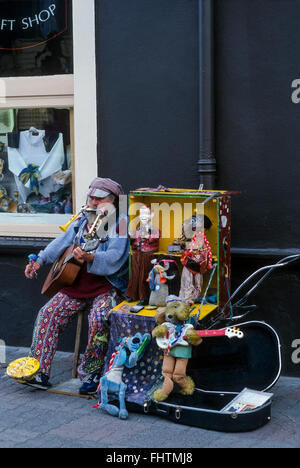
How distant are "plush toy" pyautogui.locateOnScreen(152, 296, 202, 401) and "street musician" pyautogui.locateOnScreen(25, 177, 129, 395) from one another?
667mm

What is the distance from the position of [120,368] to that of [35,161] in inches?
97.6

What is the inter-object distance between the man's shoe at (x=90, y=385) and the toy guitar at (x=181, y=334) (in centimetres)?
80

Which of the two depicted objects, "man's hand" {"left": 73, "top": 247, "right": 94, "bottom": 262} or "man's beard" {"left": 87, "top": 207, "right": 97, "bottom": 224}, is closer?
"man's hand" {"left": 73, "top": 247, "right": 94, "bottom": 262}

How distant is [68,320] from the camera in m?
5.59

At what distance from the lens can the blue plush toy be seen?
4914 millimetres

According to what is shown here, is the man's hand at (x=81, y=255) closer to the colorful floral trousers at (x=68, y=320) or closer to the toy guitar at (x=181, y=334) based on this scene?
the colorful floral trousers at (x=68, y=320)

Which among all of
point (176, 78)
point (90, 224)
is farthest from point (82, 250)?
point (176, 78)

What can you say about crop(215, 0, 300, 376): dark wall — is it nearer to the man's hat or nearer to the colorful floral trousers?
the man's hat

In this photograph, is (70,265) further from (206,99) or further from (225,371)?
(206,99)

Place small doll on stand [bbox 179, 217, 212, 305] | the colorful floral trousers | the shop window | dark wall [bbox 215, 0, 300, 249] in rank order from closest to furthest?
small doll on stand [bbox 179, 217, 212, 305] < the colorful floral trousers < dark wall [bbox 215, 0, 300, 249] < the shop window

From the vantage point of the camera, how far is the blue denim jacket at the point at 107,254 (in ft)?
17.6

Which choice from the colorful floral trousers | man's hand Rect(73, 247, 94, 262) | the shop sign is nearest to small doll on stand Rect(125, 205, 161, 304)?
the colorful floral trousers

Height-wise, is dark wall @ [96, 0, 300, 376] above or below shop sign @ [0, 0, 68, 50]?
below

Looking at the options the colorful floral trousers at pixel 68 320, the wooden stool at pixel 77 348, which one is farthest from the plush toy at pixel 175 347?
the wooden stool at pixel 77 348
